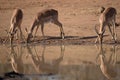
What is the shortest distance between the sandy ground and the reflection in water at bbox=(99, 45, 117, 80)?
252cm

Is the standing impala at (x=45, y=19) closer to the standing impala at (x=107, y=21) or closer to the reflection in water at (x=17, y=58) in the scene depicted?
the reflection in water at (x=17, y=58)

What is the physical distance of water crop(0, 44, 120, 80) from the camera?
→ 1348 centimetres

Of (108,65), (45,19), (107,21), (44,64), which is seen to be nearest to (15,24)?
(45,19)

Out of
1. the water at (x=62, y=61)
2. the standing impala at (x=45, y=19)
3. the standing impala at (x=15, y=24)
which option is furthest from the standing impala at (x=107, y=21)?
the standing impala at (x=15, y=24)

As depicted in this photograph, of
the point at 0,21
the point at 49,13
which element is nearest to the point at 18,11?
the point at 49,13

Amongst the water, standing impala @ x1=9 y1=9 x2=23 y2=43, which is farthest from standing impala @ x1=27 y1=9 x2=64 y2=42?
Result: the water

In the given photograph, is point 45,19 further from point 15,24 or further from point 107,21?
point 107,21

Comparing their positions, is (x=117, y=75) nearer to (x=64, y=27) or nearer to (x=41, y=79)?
(x=41, y=79)

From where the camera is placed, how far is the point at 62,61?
1584 cm

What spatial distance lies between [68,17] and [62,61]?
8.25 m

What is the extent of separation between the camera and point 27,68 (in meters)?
14.8

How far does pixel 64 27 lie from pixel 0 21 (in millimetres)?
4206

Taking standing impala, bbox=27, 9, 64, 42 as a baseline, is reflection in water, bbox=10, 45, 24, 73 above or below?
below

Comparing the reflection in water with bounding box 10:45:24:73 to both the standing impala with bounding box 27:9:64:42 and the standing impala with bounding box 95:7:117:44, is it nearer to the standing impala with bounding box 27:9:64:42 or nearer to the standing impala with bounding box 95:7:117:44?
the standing impala with bounding box 27:9:64:42
